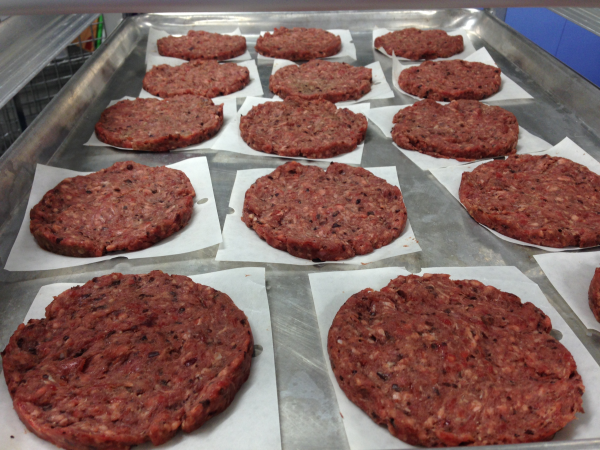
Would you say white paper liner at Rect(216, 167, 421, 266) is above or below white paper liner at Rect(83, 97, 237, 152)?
below

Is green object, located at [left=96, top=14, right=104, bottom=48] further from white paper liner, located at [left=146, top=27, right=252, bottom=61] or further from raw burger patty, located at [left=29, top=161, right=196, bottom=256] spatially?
raw burger patty, located at [left=29, top=161, right=196, bottom=256]

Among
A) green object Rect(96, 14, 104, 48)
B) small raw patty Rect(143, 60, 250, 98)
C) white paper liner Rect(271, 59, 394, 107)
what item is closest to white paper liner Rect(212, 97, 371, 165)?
white paper liner Rect(271, 59, 394, 107)

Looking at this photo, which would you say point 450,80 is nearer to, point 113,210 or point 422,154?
point 422,154

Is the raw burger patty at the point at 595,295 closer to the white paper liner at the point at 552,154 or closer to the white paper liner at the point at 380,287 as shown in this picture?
the white paper liner at the point at 380,287

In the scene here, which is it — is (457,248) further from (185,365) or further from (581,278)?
(185,365)

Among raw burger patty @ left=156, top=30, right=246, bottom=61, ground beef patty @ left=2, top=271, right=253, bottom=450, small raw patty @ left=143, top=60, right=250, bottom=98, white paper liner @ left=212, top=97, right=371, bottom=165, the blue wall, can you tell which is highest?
raw burger patty @ left=156, top=30, right=246, bottom=61

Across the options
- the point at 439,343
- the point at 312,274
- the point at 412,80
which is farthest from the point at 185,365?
the point at 412,80

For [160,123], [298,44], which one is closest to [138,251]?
[160,123]
